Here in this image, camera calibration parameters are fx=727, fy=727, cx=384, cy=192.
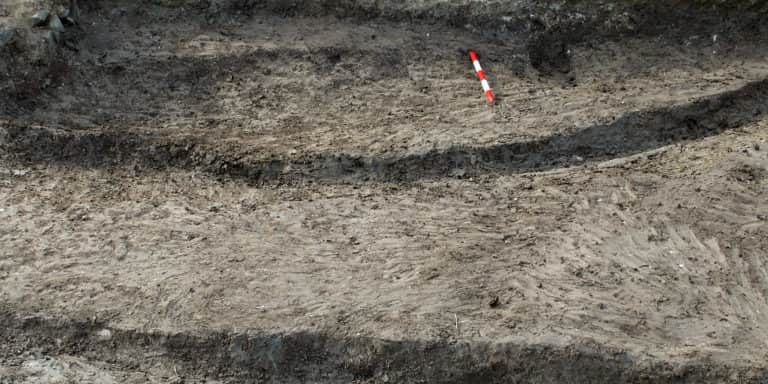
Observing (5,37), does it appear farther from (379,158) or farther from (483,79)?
(483,79)

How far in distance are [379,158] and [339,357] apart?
269 centimetres

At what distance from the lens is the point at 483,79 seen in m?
9.72

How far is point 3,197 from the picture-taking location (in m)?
8.31

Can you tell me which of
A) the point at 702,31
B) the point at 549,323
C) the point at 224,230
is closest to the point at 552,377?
the point at 549,323

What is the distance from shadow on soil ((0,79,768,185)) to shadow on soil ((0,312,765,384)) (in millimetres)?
2317

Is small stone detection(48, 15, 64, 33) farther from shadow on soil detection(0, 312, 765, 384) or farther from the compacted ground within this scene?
shadow on soil detection(0, 312, 765, 384)

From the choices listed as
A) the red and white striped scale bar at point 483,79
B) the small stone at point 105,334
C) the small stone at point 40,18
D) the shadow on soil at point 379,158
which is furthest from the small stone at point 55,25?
the red and white striped scale bar at point 483,79

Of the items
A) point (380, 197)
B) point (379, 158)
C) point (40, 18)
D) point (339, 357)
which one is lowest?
point (339, 357)

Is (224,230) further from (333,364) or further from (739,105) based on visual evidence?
(739,105)

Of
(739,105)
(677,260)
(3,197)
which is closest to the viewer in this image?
(677,260)

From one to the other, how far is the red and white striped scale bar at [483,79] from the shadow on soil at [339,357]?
3.69m

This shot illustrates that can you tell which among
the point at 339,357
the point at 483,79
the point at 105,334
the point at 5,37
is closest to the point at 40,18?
the point at 5,37

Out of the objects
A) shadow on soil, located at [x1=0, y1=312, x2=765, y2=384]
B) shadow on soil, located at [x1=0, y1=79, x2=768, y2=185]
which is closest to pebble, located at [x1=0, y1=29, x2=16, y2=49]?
shadow on soil, located at [x1=0, y1=79, x2=768, y2=185]

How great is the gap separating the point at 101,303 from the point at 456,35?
237 inches
